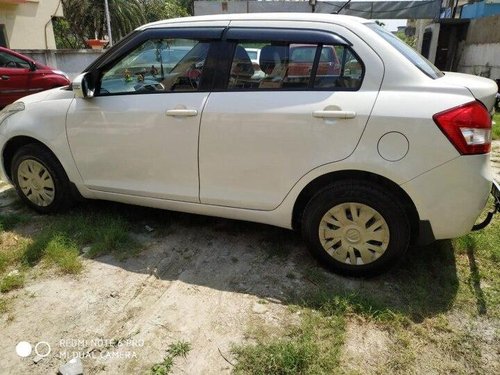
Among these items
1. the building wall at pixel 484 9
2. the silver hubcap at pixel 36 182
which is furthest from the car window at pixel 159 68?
the building wall at pixel 484 9

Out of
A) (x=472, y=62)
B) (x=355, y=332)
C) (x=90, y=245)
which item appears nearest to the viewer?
(x=355, y=332)

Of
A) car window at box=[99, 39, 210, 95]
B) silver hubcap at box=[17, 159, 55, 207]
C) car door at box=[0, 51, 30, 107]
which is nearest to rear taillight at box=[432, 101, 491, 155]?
car window at box=[99, 39, 210, 95]

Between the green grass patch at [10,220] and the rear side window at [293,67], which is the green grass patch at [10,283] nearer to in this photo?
the green grass patch at [10,220]

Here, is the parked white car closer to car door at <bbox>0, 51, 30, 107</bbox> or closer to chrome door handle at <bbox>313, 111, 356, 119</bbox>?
chrome door handle at <bbox>313, 111, 356, 119</bbox>

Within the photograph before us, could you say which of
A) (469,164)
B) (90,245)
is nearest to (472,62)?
(469,164)

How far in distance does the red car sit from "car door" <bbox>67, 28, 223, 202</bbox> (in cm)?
676

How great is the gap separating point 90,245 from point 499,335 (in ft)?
9.65

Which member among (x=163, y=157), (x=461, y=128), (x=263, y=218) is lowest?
(x=263, y=218)

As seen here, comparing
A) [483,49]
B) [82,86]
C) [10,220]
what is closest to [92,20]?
[483,49]

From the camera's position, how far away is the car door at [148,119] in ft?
10.1

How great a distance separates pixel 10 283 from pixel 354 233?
7.79 feet

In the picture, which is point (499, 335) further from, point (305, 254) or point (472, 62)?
point (472, 62)

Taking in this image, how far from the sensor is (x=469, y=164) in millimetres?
2455

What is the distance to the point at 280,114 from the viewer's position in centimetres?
276
